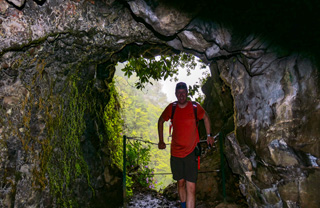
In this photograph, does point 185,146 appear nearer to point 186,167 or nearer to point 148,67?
point 186,167

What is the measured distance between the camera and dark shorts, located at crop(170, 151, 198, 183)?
3547 millimetres

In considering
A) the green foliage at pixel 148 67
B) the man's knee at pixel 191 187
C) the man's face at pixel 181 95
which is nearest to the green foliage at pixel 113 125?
the green foliage at pixel 148 67

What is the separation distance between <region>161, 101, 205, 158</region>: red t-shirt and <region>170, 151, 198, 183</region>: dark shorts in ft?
0.30

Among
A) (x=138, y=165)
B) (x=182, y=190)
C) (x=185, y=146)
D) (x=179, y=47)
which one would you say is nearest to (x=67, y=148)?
(x=185, y=146)

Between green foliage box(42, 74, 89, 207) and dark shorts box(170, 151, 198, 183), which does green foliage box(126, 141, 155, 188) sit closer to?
green foliage box(42, 74, 89, 207)

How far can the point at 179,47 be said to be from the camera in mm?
3826

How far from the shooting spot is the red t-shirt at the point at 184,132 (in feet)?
11.9

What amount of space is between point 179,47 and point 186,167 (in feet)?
7.18

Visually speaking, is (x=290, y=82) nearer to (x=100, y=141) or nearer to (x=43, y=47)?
(x=43, y=47)

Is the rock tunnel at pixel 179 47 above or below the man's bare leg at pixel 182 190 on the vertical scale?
above

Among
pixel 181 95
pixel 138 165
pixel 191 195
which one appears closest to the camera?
pixel 191 195

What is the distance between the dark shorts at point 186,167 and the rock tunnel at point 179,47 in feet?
2.70

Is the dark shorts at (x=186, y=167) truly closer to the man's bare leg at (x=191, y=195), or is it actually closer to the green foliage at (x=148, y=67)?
the man's bare leg at (x=191, y=195)

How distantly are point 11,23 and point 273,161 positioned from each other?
3873 mm
